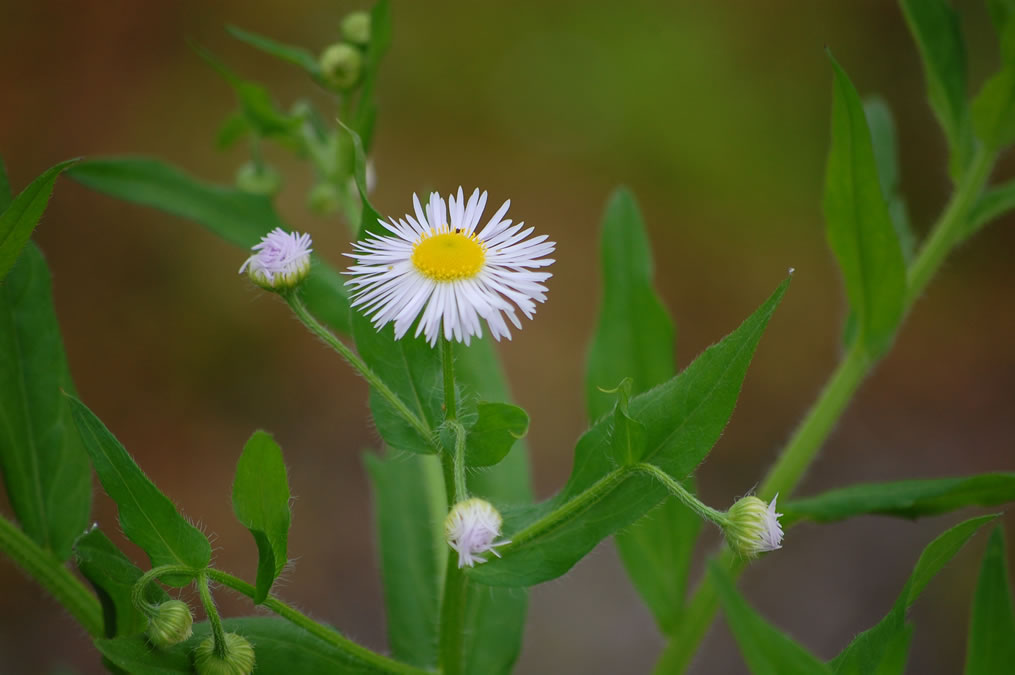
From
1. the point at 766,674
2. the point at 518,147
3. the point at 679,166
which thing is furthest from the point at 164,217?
the point at 766,674

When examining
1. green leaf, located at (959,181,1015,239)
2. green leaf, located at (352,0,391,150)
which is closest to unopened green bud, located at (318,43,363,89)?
green leaf, located at (352,0,391,150)

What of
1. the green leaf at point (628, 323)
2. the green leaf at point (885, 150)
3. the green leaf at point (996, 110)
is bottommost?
the green leaf at point (628, 323)

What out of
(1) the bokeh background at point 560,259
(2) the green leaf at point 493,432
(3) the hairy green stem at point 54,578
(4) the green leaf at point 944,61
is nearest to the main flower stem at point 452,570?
(2) the green leaf at point 493,432

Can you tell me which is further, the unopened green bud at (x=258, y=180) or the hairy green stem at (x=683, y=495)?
the unopened green bud at (x=258, y=180)

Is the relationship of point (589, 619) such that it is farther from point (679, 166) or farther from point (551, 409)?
point (679, 166)

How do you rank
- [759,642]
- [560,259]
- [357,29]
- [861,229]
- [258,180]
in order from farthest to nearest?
[560,259] < [258,180] < [357,29] < [861,229] < [759,642]

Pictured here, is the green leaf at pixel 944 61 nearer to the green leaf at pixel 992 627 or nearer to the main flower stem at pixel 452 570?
the green leaf at pixel 992 627

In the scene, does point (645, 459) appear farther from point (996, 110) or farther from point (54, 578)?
point (996, 110)

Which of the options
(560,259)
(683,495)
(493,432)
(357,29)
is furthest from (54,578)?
(560,259)
